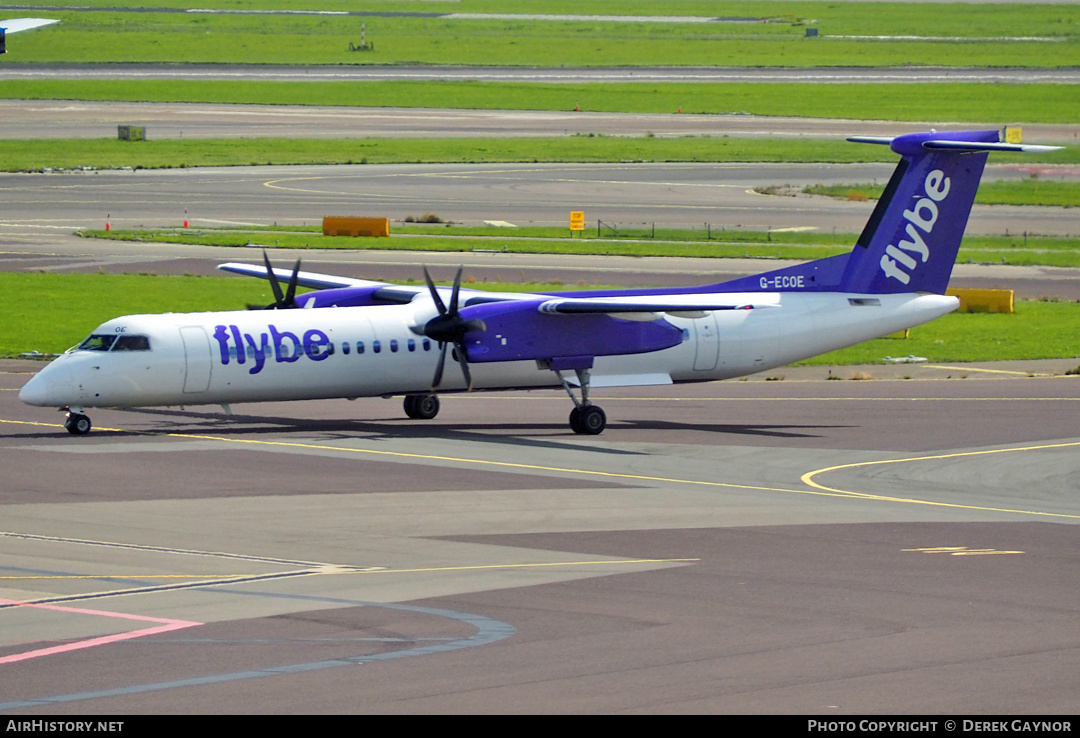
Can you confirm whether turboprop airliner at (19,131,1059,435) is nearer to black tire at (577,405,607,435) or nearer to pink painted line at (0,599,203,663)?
black tire at (577,405,607,435)

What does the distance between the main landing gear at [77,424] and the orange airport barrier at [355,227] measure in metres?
41.2

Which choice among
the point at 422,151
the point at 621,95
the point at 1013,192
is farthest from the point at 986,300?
the point at 621,95

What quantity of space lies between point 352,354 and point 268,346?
1.95 metres

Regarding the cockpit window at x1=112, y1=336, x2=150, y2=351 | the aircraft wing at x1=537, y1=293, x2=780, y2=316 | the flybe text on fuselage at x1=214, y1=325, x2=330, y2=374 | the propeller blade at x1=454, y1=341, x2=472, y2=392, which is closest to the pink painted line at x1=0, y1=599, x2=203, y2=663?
the cockpit window at x1=112, y1=336, x2=150, y2=351

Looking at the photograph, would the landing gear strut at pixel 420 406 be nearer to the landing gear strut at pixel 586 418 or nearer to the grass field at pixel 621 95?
the landing gear strut at pixel 586 418

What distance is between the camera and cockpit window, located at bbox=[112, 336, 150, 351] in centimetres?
3359

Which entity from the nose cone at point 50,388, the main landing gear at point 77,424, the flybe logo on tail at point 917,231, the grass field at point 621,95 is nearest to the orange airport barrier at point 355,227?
the flybe logo on tail at point 917,231

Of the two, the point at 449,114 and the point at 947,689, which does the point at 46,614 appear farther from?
the point at 449,114

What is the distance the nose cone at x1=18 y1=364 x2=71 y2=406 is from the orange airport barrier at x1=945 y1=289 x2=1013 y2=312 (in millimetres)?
35638

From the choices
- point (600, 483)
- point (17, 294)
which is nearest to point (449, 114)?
point (17, 294)

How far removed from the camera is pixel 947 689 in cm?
1503

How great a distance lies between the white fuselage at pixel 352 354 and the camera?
110ft

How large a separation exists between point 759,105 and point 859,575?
119293mm

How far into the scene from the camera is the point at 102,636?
1725 cm
